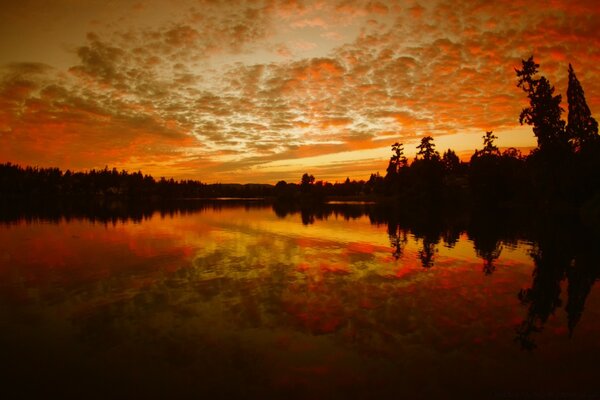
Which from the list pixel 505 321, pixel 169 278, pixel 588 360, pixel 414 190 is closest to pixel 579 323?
pixel 505 321

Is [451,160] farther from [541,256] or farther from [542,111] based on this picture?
[541,256]

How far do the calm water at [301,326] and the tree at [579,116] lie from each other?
3737cm

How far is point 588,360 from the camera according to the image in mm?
9273

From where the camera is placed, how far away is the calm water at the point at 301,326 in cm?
824

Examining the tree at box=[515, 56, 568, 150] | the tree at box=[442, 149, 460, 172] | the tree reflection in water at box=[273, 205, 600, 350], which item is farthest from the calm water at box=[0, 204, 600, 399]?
the tree at box=[442, 149, 460, 172]

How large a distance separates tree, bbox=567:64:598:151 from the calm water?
3737cm

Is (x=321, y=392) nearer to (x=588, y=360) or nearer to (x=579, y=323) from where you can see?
(x=588, y=360)

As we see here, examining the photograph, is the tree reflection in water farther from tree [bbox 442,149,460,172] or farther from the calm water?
tree [bbox 442,149,460,172]

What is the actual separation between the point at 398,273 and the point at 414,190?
8606cm

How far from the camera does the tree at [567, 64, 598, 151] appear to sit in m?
50.6

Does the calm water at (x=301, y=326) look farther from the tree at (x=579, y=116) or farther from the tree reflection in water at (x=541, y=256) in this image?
the tree at (x=579, y=116)

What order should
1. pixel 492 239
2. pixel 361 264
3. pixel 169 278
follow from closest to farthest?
pixel 169 278
pixel 361 264
pixel 492 239

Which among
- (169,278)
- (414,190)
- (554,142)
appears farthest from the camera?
(414,190)

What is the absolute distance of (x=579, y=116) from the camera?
168 feet
